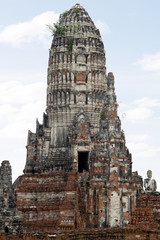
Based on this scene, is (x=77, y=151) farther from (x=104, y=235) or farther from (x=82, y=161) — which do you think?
(x=104, y=235)

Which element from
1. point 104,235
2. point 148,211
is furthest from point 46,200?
point 104,235

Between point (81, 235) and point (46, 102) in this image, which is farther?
point (46, 102)

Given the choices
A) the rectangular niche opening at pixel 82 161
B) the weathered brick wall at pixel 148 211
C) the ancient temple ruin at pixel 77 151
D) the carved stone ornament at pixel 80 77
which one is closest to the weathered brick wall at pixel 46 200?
the ancient temple ruin at pixel 77 151

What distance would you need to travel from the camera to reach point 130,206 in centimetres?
7288

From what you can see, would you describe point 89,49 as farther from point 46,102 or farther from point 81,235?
point 81,235

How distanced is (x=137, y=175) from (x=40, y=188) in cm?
1184

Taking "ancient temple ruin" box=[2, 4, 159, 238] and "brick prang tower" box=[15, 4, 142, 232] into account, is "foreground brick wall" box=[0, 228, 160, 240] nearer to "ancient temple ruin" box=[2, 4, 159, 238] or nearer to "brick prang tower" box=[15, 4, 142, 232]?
"ancient temple ruin" box=[2, 4, 159, 238]

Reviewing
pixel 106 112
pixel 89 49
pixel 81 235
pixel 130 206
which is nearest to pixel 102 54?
pixel 89 49

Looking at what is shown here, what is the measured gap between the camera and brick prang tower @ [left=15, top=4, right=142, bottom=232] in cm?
7175

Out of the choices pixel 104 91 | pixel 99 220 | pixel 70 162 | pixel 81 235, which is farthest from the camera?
pixel 104 91

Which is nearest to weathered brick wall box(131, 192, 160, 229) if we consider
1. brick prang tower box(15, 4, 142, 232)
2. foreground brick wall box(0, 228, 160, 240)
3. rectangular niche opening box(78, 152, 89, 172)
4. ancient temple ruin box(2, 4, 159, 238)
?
ancient temple ruin box(2, 4, 159, 238)

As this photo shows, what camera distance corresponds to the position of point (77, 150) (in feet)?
250

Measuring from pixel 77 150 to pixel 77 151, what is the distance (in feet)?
0.37

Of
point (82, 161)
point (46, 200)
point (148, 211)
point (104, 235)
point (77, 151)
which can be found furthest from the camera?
point (82, 161)
